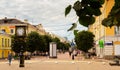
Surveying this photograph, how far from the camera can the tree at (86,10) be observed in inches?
108

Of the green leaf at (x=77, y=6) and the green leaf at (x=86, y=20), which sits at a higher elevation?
the green leaf at (x=77, y=6)

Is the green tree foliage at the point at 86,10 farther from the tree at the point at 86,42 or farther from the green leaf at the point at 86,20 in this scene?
the tree at the point at 86,42

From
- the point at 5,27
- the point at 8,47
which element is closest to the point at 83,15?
the point at 8,47

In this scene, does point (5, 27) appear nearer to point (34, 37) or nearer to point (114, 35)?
point (34, 37)

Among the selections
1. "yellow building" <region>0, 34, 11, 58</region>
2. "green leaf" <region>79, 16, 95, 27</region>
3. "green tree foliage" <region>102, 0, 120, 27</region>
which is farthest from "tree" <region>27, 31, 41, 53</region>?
"green tree foliage" <region>102, 0, 120, 27</region>

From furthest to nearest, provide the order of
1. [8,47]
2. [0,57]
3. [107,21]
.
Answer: [8,47]
[0,57]
[107,21]

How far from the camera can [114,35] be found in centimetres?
5819

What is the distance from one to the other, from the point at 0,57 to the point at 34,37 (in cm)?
1449

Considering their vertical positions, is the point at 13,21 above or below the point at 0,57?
above

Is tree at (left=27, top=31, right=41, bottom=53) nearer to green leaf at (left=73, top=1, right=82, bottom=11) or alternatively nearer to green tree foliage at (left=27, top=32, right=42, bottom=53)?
green tree foliage at (left=27, top=32, right=42, bottom=53)

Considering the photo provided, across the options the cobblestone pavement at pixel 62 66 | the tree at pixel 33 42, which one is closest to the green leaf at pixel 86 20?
the cobblestone pavement at pixel 62 66

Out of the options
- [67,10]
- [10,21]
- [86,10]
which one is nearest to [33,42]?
[10,21]

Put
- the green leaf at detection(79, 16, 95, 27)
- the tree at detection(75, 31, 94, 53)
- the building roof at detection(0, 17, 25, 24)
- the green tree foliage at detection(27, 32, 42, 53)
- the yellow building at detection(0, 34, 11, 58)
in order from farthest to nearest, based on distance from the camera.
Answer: the building roof at detection(0, 17, 25, 24) → the green tree foliage at detection(27, 32, 42, 53) → the yellow building at detection(0, 34, 11, 58) → the tree at detection(75, 31, 94, 53) → the green leaf at detection(79, 16, 95, 27)

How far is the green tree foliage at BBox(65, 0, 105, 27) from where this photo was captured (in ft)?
9.04
